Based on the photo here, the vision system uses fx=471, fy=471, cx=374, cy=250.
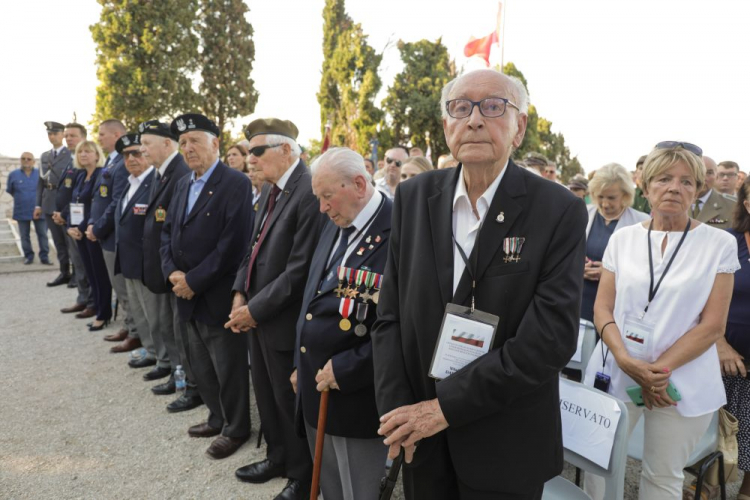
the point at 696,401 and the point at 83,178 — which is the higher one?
the point at 83,178

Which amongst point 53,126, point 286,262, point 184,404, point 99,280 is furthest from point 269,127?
point 53,126

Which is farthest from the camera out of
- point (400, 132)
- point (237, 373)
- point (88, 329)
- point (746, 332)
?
point (400, 132)

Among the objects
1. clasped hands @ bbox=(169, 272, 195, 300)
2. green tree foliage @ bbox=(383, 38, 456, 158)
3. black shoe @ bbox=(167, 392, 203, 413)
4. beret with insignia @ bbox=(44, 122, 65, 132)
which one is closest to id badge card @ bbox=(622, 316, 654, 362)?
clasped hands @ bbox=(169, 272, 195, 300)

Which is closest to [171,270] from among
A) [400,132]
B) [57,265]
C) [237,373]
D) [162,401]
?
[237,373]

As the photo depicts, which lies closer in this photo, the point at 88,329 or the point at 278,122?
the point at 278,122

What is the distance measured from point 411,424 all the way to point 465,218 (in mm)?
710

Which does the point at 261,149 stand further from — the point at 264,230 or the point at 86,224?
the point at 86,224

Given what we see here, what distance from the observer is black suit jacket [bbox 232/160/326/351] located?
9.12ft

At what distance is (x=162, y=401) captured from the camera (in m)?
4.39

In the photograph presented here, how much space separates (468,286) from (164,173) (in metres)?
3.71

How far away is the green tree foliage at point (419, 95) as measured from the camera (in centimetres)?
2672

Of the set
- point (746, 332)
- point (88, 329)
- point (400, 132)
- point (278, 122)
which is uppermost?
point (400, 132)

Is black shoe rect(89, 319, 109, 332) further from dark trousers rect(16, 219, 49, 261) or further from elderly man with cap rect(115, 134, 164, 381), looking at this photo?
dark trousers rect(16, 219, 49, 261)

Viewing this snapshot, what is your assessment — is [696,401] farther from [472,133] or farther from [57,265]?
[57,265]
